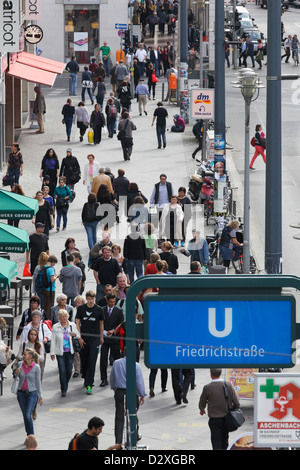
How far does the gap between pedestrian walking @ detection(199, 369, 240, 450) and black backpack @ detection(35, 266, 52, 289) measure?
6.75 m

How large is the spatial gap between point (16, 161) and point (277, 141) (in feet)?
57.3

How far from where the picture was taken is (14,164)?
30.0 m

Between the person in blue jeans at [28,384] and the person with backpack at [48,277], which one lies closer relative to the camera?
the person in blue jeans at [28,384]

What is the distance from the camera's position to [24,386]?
14367 millimetres

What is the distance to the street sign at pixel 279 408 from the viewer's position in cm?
745

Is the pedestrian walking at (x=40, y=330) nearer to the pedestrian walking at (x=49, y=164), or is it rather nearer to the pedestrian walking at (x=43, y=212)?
the pedestrian walking at (x=43, y=212)

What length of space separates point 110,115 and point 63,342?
2391 cm

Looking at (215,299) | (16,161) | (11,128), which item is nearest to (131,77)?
(11,128)

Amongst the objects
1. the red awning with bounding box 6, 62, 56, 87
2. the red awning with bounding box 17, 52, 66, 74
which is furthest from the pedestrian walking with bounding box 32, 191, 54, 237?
the red awning with bounding box 17, 52, 66, 74

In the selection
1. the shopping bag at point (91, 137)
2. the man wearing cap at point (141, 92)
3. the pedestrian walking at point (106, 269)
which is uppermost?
the man wearing cap at point (141, 92)

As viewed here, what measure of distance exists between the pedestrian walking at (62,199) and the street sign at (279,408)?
18.2m

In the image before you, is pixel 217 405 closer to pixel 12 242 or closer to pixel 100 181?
pixel 12 242

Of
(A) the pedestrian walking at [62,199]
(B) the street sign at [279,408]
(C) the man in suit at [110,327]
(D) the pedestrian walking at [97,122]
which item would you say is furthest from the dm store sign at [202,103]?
(B) the street sign at [279,408]
